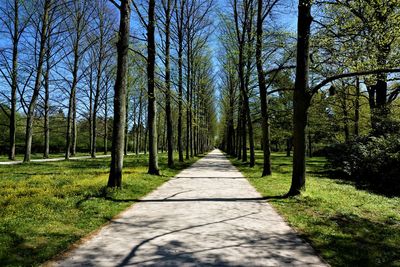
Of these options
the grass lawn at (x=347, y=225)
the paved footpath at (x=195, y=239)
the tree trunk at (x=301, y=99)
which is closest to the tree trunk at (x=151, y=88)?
the grass lawn at (x=347, y=225)

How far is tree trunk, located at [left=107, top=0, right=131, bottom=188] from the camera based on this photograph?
10.6 metres

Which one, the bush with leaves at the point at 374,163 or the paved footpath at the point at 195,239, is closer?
the paved footpath at the point at 195,239

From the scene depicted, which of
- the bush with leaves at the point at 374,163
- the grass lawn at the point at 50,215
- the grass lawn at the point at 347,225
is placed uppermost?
the bush with leaves at the point at 374,163

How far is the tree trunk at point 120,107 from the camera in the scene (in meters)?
10.6

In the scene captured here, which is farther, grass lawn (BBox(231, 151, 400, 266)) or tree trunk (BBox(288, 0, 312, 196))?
tree trunk (BBox(288, 0, 312, 196))

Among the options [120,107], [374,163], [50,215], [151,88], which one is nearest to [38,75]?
[151,88]

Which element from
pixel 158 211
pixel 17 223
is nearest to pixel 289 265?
pixel 158 211

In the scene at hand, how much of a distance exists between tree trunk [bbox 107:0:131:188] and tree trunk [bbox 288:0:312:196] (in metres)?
5.40

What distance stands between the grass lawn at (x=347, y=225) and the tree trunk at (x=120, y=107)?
475 cm

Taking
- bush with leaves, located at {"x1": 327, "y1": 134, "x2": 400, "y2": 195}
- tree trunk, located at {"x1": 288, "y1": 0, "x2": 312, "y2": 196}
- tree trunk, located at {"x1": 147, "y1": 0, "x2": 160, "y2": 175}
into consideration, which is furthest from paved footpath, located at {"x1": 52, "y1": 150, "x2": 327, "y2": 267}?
bush with leaves, located at {"x1": 327, "y1": 134, "x2": 400, "y2": 195}

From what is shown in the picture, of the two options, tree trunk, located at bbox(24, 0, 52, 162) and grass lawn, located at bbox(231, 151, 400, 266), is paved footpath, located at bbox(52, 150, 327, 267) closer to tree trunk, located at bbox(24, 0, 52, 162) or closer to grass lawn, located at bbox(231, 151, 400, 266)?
grass lawn, located at bbox(231, 151, 400, 266)

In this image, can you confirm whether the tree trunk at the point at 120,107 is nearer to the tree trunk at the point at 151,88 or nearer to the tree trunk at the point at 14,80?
the tree trunk at the point at 151,88

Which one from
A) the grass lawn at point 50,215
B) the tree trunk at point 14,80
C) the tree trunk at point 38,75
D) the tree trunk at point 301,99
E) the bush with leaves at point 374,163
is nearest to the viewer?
the grass lawn at point 50,215

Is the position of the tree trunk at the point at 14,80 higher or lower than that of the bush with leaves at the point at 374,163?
higher
